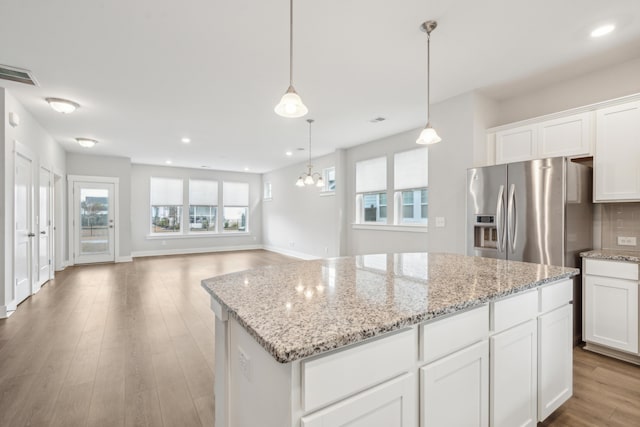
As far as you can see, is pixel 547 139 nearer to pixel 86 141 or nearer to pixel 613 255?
pixel 613 255

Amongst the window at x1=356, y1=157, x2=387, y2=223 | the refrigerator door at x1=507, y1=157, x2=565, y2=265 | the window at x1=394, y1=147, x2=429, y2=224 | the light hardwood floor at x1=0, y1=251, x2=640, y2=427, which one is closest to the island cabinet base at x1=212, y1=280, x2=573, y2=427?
the light hardwood floor at x1=0, y1=251, x2=640, y2=427

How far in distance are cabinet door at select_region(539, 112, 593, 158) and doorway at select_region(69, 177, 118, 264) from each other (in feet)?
29.2

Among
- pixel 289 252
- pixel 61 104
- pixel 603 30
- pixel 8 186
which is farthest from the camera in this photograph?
pixel 289 252

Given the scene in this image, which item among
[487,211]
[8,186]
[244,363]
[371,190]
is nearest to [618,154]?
[487,211]

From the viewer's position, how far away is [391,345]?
3.50 feet

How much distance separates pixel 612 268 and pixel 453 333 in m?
2.47

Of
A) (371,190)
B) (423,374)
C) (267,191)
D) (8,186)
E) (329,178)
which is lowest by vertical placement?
(423,374)

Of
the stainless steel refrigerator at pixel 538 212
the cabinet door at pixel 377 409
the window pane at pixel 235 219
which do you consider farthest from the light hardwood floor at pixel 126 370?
the window pane at pixel 235 219

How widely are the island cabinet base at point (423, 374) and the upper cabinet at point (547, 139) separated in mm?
1826

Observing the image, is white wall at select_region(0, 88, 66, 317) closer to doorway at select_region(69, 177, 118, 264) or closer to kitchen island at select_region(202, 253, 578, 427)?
doorway at select_region(69, 177, 118, 264)

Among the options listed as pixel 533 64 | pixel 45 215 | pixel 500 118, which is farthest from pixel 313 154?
pixel 45 215

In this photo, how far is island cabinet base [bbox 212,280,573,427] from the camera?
0.91 m

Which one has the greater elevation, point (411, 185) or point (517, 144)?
point (517, 144)

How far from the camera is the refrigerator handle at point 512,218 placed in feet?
10.2
